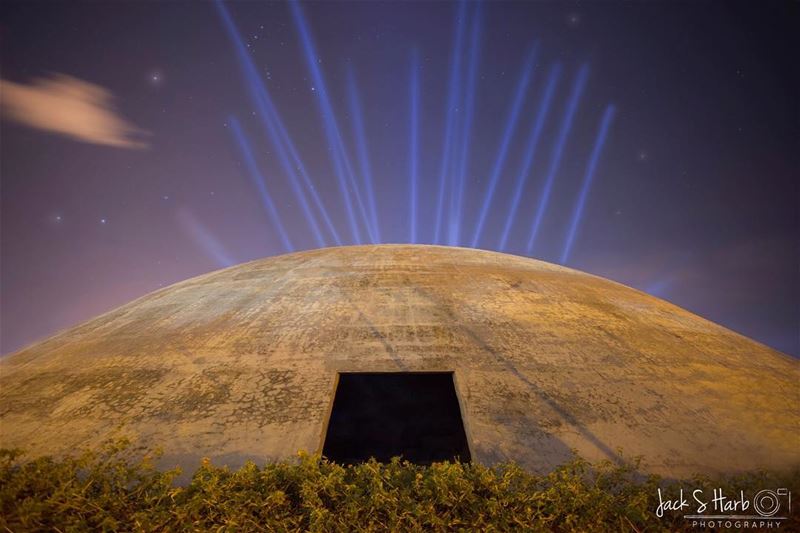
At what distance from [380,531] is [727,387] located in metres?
7.18

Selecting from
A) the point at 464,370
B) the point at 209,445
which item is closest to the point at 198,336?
the point at 209,445

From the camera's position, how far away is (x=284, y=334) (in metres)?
7.26

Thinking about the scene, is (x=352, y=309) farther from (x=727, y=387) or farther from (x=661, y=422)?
(x=727, y=387)

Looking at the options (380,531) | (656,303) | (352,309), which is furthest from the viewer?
(656,303)

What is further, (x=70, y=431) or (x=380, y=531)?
(x=70, y=431)

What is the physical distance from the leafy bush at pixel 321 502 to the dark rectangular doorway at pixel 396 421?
15.4 ft

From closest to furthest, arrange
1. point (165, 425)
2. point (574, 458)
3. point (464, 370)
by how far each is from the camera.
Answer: point (574, 458), point (165, 425), point (464, 370)

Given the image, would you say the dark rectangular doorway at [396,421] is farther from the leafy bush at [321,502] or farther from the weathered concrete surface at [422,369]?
the leafy bush at [321,502]

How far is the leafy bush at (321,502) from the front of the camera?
10.7ft

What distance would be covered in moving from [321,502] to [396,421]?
5874mm

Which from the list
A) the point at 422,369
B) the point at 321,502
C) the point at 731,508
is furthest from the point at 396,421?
the point at 731,508

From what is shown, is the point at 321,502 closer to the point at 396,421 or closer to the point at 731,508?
the point at 731,508

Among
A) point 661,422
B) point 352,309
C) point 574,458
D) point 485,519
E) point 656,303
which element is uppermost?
point 656,303

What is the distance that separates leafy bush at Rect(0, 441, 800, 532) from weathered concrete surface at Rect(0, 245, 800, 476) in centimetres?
A: 100
